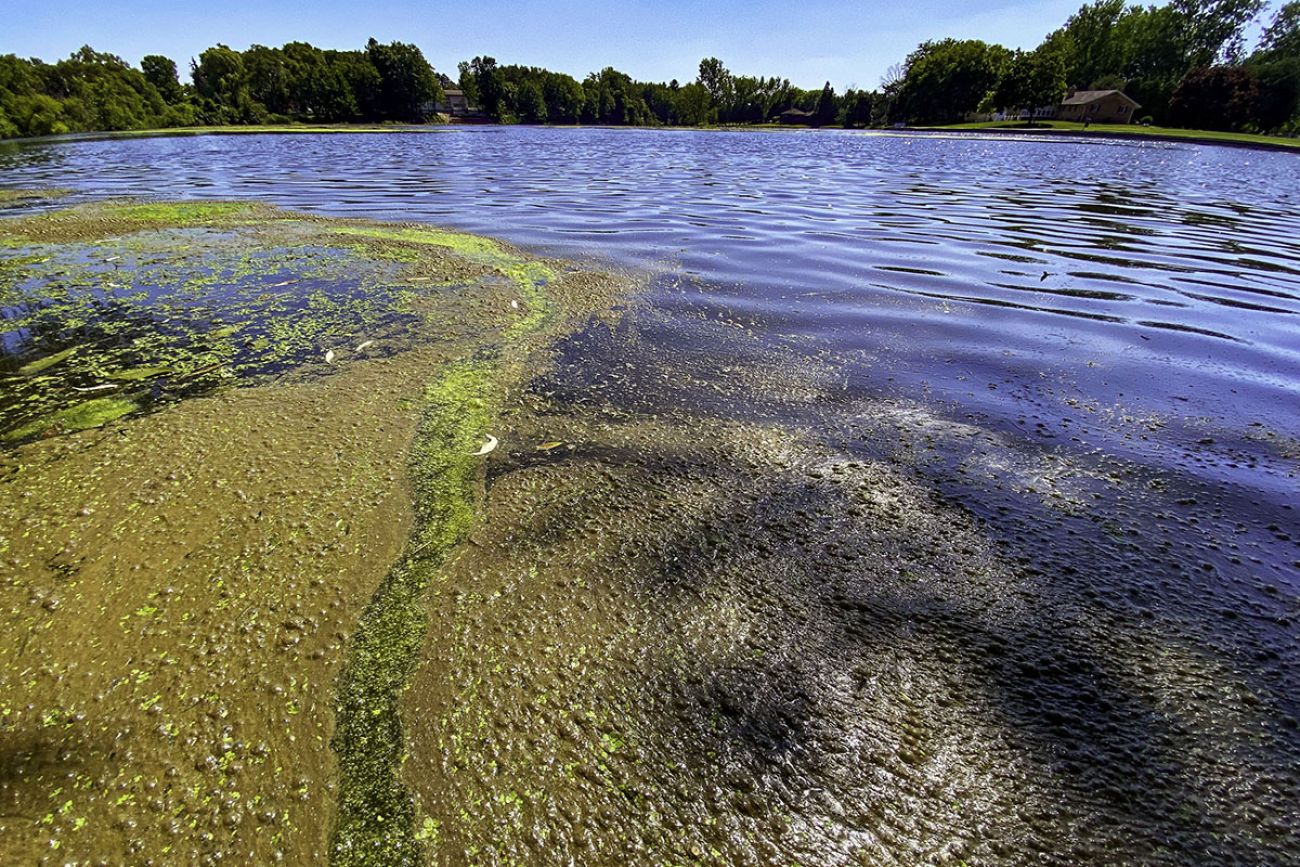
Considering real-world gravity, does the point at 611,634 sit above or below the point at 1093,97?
below

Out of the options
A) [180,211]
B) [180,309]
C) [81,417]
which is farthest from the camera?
[180,211]

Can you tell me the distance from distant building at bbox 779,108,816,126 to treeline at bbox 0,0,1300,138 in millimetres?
5732

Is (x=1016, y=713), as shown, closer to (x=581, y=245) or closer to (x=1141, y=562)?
(x=1141, y=562)

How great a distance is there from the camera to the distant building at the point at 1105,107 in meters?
66.9

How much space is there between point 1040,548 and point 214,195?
1625 cm

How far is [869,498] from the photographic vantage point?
2629 millimetres

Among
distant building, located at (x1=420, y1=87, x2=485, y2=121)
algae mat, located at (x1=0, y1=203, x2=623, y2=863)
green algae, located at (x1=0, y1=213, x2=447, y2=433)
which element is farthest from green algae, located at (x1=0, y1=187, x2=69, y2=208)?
distant building, located at (x1=420, y1=87, x2=485, y2=121)

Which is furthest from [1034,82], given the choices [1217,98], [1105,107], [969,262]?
[969,262]

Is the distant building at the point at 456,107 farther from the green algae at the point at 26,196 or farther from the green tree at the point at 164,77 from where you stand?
the green algae at the point at 26,196

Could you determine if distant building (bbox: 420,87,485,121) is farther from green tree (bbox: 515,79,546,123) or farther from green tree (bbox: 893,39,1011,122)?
green tree (bbox: 893,39,1011,122)

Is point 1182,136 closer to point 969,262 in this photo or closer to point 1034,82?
point 1034,82

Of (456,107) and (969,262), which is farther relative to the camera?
(456,107)

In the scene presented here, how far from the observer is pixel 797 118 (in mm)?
115000

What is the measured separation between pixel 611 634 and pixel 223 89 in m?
101
